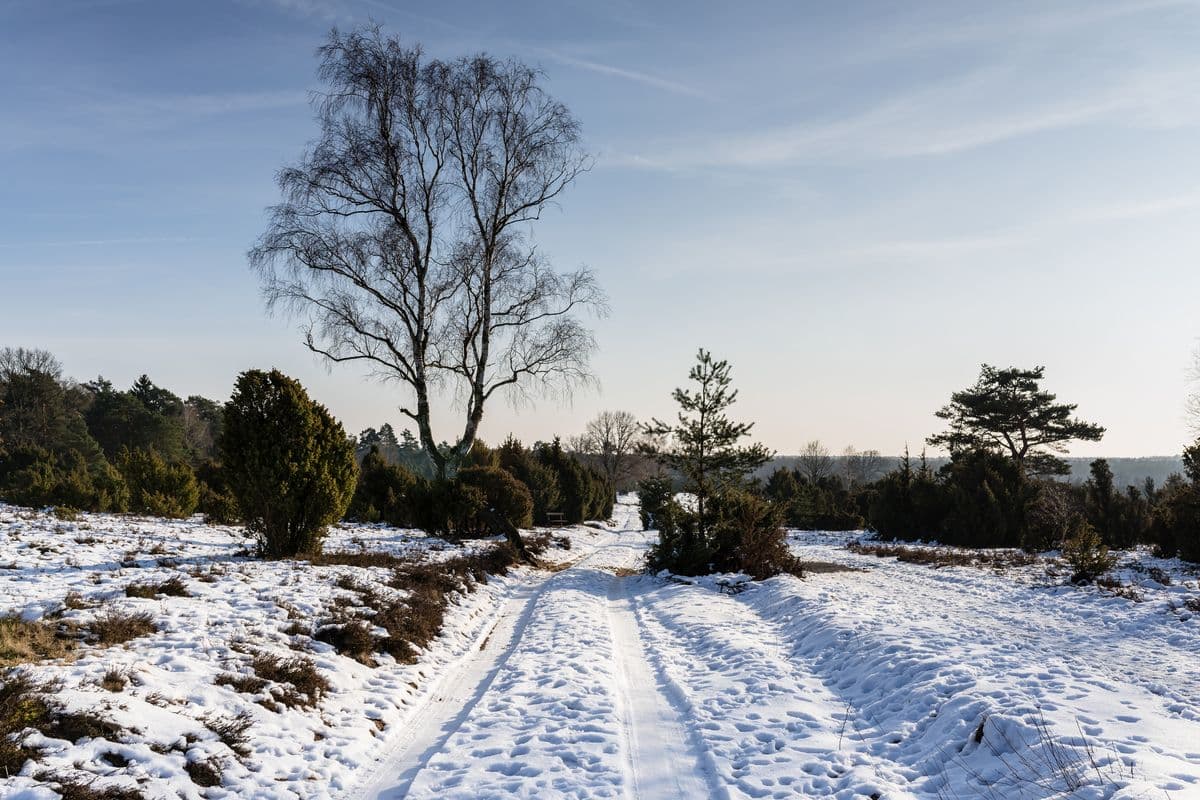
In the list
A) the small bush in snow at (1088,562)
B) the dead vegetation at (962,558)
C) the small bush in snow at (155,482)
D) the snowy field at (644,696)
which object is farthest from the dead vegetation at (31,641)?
the dead vegetation at (962,558)

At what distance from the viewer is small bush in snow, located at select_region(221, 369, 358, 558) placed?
469 inches

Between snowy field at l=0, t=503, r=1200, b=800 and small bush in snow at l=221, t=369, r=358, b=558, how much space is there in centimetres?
111

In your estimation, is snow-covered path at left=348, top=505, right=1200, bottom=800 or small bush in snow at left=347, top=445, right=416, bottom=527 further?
small bush in snow at left=347, top=445, right=416, bottom=527

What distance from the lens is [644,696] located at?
22.7 ft

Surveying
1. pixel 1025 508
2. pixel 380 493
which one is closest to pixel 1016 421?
pixel 1025 508

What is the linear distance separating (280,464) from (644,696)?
8.39 metres

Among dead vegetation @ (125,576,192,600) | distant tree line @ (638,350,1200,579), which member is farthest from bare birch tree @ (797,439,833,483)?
dead vegetation @ (125,576,192,600)

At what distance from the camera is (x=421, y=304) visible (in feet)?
63.4

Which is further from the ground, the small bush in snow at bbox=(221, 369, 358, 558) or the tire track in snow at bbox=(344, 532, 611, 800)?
the small bush in snow at bbox=(221, 369, 358, 558)

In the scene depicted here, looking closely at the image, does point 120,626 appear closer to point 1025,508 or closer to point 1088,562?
point 1088,562

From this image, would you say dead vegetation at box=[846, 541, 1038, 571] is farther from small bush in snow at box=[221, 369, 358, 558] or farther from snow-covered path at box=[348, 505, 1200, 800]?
small bush in snow at box=[221, 369, 358, 558]

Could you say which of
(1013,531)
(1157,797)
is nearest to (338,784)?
(1157,797)

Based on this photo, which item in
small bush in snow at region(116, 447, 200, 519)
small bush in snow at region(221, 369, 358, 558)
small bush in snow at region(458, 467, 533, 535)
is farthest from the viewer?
small bush in snow at region(458, 467, 533, 535)

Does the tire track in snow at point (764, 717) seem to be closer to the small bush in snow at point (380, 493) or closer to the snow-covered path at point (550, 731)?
the snow-covered path at point (550, 731)
